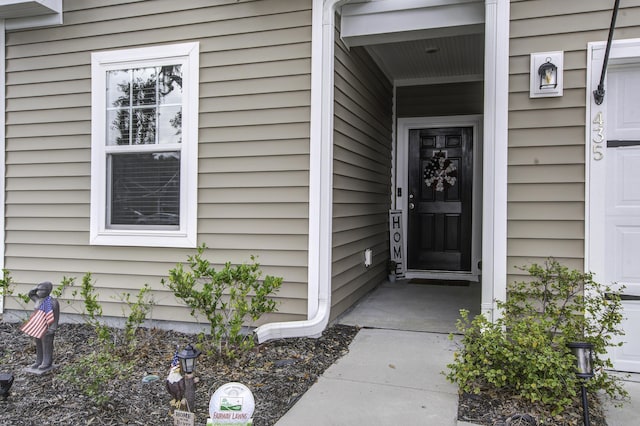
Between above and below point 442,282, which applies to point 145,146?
above

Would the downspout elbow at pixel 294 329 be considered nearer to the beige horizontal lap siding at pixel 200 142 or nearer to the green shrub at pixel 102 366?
the beige horizontal lap siding at pixel 200 142

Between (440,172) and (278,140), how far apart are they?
270cm

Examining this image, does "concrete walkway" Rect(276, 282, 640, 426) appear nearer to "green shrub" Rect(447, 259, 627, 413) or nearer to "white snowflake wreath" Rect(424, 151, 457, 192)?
"green shrub" Rect(447, 259, 627, 413)

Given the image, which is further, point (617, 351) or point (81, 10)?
point (81, 10)

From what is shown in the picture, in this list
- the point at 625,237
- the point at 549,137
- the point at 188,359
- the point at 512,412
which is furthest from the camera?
the point at 549,137

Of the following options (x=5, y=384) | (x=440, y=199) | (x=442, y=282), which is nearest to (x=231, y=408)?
A: (x=5, y=384)

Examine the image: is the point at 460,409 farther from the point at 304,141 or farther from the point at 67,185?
the point at 67,185

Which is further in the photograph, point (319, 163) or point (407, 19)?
point (407, 19)

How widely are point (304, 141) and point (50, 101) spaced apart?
230 centimetres

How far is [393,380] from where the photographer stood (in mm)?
2711

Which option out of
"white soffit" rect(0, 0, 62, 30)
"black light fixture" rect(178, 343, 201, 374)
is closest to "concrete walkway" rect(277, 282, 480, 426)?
"black light fixture" rect(178, 343, 201, 374)

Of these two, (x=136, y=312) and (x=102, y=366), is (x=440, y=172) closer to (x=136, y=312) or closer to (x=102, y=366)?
(x=136, y=312)

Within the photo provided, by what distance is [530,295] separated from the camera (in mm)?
2828

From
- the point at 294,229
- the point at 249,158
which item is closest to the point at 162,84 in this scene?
the point at 249,158
